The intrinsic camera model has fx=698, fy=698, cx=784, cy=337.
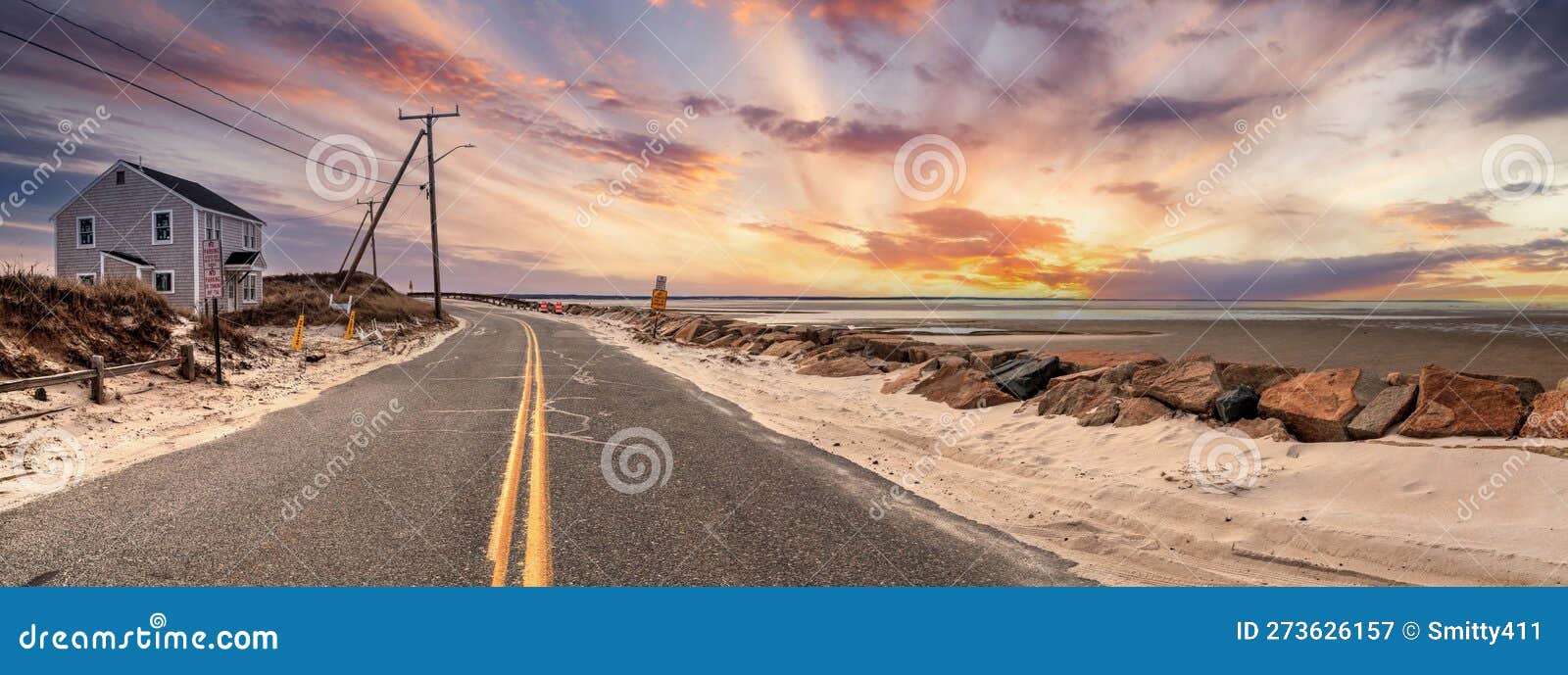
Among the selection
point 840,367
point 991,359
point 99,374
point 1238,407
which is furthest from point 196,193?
point 1238,407

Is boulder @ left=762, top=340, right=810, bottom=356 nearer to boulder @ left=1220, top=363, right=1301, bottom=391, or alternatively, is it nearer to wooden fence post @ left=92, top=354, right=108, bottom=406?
boulder @ left=1220, top=363, right=1301, bottom=391

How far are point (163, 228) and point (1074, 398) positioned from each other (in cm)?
4134

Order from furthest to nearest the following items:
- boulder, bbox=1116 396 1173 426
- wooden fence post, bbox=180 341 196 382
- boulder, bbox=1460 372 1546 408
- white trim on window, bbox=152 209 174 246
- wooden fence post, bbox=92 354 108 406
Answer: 1. white trim on window, bbox=152 209 174 246
2. wooden fence post, bbox=180 341 196 382
3. wooden fence post, bbox=92 354 108 406
4. boulder, bbox=1116 396 1173 426
5. boulder, bbox=1460 372 1546 408

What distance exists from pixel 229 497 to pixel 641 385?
8690 mm

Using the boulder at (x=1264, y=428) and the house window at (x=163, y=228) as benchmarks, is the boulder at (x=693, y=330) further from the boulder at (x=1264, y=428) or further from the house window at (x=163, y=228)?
the house window at (x=163, y=228)

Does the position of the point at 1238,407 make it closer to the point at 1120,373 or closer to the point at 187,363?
the point at 1120,373

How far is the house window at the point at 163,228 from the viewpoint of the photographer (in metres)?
33.1

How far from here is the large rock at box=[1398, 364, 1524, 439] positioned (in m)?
6.36

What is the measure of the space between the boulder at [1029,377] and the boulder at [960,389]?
162mm

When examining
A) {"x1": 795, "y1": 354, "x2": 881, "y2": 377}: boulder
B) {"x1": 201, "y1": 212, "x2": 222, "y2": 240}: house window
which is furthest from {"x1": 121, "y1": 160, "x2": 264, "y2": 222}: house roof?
{"x1": 795, "y1": 354, "x2": 881, "y2": 377}: boulder

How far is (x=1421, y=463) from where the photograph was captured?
600cm

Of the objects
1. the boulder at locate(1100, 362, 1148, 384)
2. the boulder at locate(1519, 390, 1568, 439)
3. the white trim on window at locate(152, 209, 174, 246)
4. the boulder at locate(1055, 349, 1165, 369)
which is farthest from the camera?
the white trim on window at locate(152, 209, 174, 246)

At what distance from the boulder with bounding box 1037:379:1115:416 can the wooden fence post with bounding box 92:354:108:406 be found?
14.5m

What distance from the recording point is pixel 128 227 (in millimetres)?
32812
